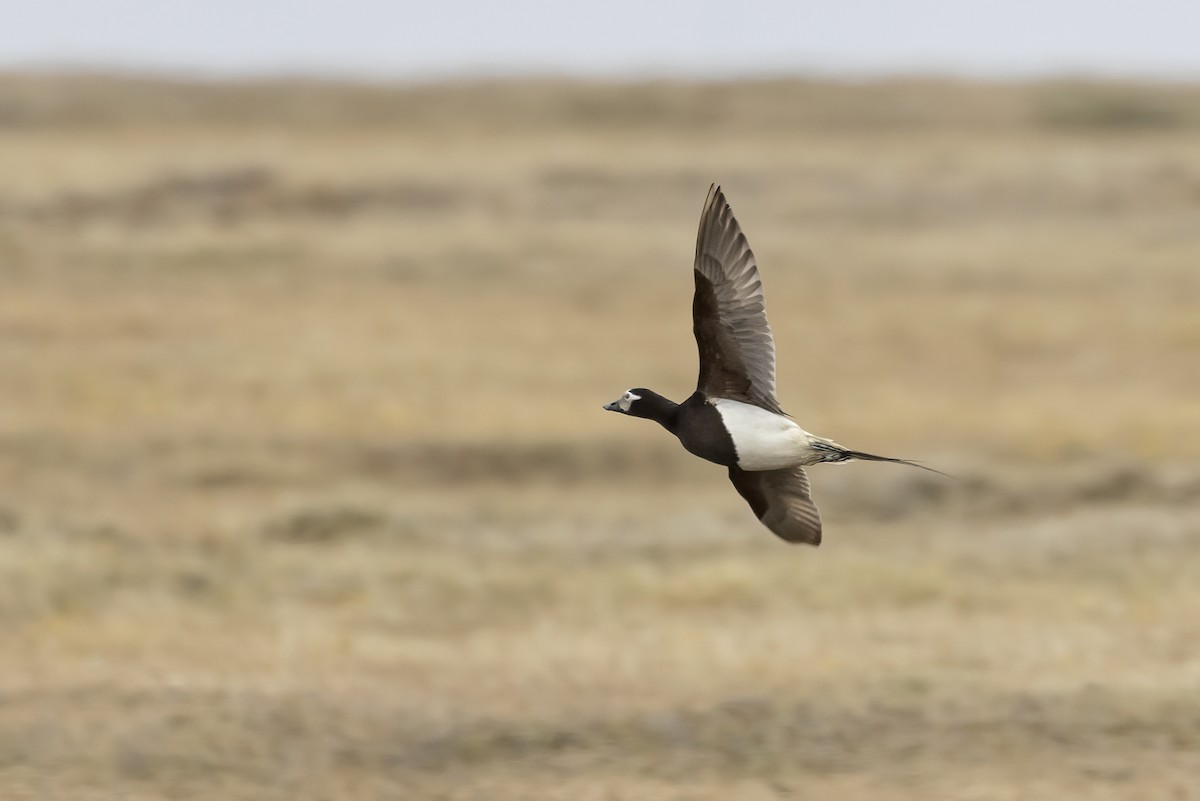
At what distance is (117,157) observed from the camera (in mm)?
38438

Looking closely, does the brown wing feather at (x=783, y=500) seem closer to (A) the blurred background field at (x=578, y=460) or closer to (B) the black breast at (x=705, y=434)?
(B) the black breast at (x=705, y=434)

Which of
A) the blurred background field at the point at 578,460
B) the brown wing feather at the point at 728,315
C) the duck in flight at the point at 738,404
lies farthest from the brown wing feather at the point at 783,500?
the blurred background field at the point at 578,460

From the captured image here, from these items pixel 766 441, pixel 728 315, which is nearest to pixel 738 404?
pixel 766 441

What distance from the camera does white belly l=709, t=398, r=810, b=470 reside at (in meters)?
7.43

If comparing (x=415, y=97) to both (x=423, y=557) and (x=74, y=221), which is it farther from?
(x=423, y=557)

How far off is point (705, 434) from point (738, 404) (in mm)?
407

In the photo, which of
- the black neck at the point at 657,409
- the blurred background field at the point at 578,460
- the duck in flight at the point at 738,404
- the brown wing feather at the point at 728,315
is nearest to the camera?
the duck in flight at the point at 738,404

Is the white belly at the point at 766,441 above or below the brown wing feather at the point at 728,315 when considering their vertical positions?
below

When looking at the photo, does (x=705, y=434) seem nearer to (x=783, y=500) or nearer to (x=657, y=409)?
(x=657, y=409)

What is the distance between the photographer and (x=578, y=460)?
22266 millimetres

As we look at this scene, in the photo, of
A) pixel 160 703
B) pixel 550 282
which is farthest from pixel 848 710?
pixel 550 282

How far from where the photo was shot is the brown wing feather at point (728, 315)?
311 inches

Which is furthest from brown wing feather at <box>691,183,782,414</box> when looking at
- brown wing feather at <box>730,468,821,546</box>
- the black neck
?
brown wing feather at <box>730,468,821,546</box>

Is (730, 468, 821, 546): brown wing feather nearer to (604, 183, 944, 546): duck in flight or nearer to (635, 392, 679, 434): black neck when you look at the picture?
(604, 183, 944, 546): duck in flight
